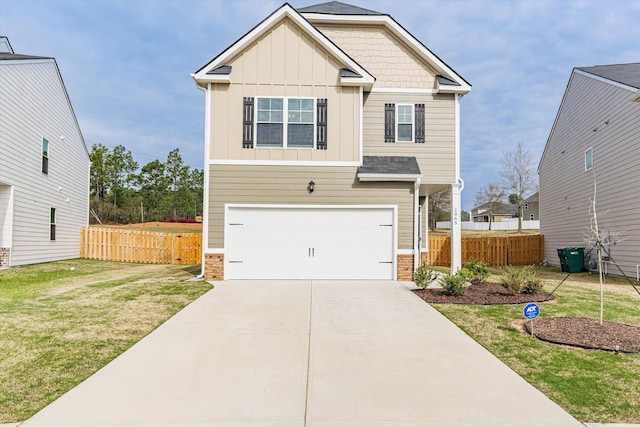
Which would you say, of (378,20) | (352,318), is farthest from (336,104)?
(352,318)

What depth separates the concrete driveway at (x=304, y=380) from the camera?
10.7 feet

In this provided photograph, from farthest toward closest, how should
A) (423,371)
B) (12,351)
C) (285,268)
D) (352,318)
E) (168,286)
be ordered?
(285,268) → (168,286) → (352,318) → (12,351) → (423,371)

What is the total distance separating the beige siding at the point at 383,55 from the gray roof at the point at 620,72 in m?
6.78

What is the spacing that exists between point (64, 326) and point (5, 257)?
9730 millimetres

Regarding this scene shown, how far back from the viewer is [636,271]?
12.1 metres

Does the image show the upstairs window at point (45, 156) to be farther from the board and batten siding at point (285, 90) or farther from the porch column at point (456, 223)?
the porch column at point (456, 223)

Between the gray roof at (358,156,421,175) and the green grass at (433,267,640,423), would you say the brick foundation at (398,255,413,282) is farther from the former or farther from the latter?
the green grass at (433,267,640,423)

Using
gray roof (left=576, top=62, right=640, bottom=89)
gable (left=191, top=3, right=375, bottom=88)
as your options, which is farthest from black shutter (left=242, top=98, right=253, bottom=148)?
gray roof (left=576, top=62, right=640, bottom=89)

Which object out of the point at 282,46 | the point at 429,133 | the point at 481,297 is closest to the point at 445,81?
the point at 429,133

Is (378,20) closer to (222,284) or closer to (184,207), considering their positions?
(222,284)

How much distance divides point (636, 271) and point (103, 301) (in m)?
15.4

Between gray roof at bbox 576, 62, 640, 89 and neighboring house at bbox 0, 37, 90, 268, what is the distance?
20.6 meters

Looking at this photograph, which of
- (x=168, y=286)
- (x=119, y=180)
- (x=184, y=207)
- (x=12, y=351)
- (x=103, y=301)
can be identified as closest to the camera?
(x=12, y=351)

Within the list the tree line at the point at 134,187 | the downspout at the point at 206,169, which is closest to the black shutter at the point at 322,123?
the downspout at the point at 206,169
